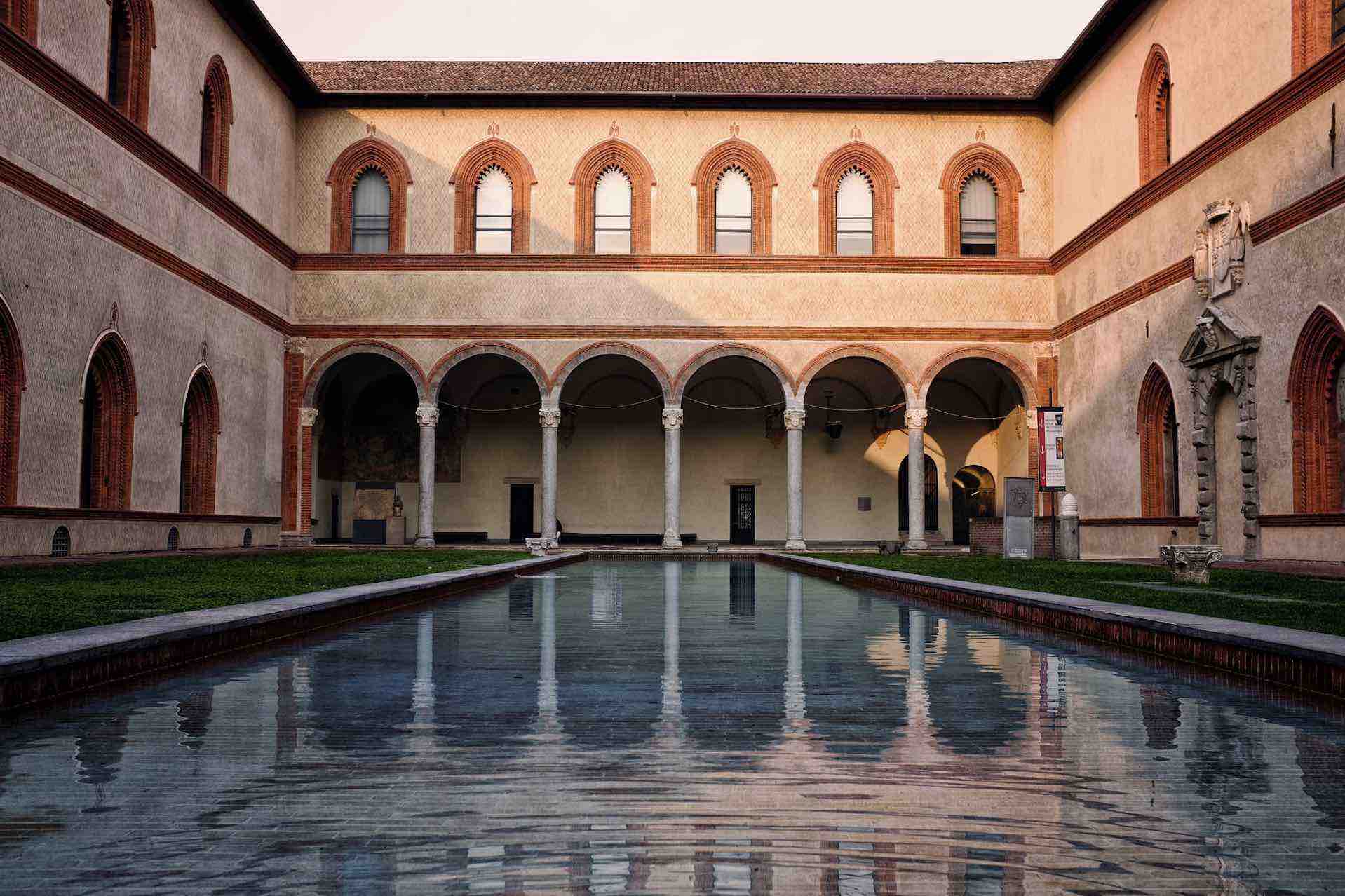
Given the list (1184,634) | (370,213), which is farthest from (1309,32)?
(370,213)

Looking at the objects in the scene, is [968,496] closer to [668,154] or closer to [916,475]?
[916,475]

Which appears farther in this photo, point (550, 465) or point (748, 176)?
point (550, 465)

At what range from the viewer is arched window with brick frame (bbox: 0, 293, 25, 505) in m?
14.5

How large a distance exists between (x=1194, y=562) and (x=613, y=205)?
1741cm

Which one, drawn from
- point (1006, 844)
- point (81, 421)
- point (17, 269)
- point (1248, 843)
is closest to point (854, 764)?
point (1006, 844)

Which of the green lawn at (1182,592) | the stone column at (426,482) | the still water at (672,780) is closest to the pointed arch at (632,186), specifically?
the stone column at (426,482)

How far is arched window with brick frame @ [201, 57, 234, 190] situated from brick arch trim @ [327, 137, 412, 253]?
4.07m

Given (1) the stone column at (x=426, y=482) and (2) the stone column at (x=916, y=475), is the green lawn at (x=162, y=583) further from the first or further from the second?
(2) the stone column at (x=916, y=475)

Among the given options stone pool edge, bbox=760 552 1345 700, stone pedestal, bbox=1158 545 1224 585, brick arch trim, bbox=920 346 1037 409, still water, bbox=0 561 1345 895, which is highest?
brick arch trim, bbox=920 346 1037 409

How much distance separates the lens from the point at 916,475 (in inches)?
1034

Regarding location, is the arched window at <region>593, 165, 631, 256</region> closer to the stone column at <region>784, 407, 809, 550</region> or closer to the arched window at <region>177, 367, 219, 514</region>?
the stone column at <region>784, 407, 809, 550</region>

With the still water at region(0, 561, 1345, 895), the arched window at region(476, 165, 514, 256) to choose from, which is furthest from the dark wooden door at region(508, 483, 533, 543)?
the still water at region(0, 561, 1345, 895)

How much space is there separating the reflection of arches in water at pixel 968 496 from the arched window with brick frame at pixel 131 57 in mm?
21094

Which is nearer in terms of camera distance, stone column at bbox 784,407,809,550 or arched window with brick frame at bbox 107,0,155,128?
arched window with brick frame at bbox 107,0,155,128
